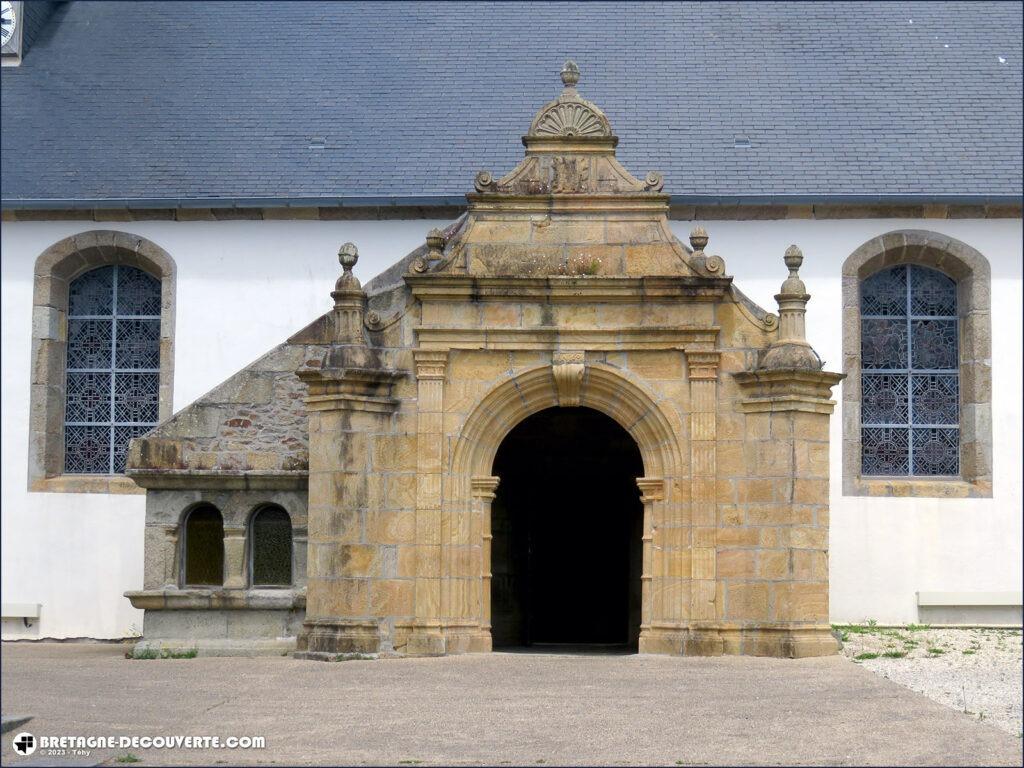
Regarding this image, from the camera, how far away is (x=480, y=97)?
21953 mm

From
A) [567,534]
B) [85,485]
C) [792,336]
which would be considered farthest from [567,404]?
[85,485]

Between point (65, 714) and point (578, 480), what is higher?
point (578, 480)

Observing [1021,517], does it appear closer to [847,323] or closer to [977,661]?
[847,323]

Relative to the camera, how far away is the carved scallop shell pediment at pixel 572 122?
15578 millimetres

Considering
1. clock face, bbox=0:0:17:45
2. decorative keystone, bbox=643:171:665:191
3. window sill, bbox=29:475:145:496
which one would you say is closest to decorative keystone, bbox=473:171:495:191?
decorative keystone, bbox=643:171:665:191

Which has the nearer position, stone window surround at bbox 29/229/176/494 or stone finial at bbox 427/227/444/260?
stone finial at bbox 427/227/444/260

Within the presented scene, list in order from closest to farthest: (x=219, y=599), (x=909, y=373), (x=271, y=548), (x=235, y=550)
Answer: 1. (x=219, y=599)
2. (x=235, y=550)
3. (x=271, y=548)
4. (x=909, y=373)

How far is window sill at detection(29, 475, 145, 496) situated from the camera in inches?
805

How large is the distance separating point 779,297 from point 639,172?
5387 mm

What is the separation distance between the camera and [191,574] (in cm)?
1673

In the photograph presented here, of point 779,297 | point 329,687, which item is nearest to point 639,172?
point 779,297

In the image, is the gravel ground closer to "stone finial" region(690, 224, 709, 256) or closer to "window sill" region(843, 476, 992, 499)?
"window sill" region(843, 476, 992, 499)

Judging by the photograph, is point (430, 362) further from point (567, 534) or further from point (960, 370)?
point (960, 370)

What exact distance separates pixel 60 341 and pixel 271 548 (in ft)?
19.5
